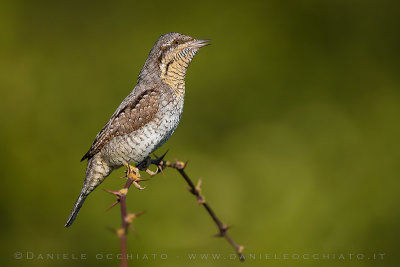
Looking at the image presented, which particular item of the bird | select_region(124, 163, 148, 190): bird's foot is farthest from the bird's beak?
select_region(124, 163, 148, 190): bird's foot

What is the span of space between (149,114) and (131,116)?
0.41 ft


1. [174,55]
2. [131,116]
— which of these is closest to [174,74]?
[174,55]

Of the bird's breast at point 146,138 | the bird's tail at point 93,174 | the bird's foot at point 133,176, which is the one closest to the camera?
the bird's foot at point 133,176

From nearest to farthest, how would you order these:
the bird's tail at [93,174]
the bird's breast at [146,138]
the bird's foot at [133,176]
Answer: the bird's foot at [133,176] → the bird's breast at [146,138] → the bird's tail at [93,174]

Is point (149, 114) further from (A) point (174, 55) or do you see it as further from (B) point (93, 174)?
(B) point (93, 174)

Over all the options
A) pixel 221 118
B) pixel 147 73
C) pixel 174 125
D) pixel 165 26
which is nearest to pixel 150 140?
pixel 174 125

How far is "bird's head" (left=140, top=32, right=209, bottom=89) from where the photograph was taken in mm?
2871

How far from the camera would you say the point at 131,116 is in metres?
2.92

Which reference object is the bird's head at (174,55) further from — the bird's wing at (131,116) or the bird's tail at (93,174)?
the bird's tail at (93,174)

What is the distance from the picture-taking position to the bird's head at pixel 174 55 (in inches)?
113

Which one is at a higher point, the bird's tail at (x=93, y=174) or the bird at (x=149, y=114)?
the bird at (x=149, y=114)

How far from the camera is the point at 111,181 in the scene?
11.5 feet

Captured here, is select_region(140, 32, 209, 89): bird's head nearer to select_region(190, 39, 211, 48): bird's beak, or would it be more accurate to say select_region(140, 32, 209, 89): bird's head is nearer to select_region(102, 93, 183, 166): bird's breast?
select_region(190, 39, 211, 48): bird's beak

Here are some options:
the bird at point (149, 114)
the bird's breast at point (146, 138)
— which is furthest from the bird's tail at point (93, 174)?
the bird's breast at point (146, 138)
